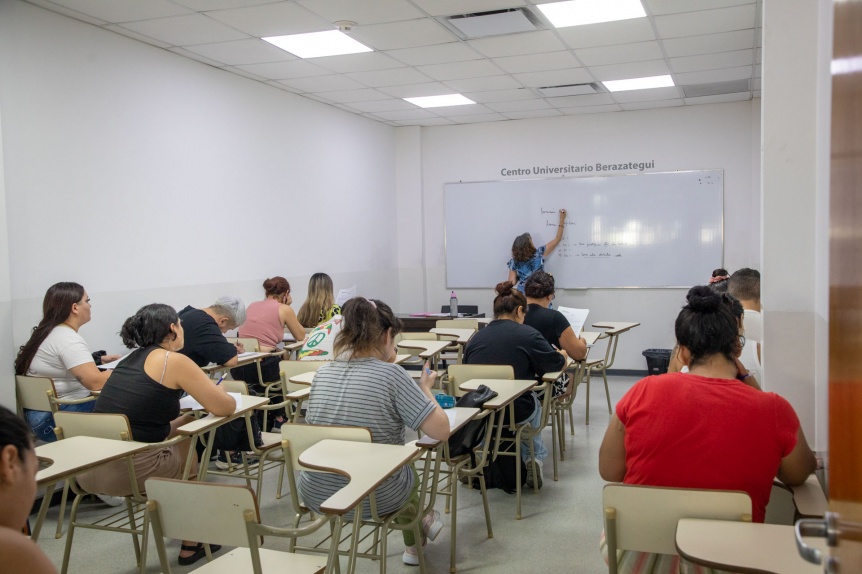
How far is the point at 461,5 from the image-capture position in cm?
439

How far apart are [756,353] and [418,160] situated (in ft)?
20.4

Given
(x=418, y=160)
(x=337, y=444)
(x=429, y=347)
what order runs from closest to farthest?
(x=337, y=444), (x=429, y=347), (x=418, y=160)

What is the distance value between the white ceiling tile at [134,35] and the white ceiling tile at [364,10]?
1.33 meters

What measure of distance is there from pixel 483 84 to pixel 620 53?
56.7 inches

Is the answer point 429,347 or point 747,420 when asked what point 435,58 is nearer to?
point 429,347

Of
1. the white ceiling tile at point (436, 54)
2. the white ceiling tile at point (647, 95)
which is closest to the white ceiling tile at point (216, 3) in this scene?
the white ceiling tile at point (436, 54)

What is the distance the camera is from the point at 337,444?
99.0 inches

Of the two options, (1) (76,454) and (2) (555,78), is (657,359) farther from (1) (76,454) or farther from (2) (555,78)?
(1) (76,454)

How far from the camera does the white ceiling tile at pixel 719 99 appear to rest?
747cm

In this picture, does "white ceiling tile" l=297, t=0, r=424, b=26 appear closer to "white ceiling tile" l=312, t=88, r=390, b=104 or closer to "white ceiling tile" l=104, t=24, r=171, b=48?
"white ceiling tile" l=104, t=24, r=171, b=48

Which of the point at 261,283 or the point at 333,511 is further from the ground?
the point at 261,283

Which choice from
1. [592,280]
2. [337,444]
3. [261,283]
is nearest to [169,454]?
[337,444]

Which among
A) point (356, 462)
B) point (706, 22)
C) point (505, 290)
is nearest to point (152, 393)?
point (356, 462)

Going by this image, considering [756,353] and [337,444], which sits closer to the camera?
[337,444]
